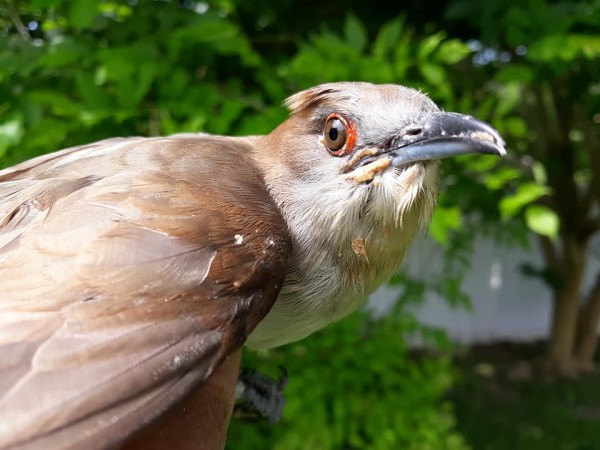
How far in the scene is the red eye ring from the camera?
1675 mm

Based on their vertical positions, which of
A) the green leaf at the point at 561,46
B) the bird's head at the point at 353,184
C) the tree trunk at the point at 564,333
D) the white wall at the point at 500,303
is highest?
the green leaf at the point at 561,46

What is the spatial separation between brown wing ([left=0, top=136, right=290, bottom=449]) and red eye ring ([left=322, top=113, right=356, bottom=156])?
25cm

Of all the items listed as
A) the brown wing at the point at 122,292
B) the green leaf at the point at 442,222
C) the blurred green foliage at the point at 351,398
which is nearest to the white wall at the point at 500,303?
the blurred green foliage at the point at 351,398

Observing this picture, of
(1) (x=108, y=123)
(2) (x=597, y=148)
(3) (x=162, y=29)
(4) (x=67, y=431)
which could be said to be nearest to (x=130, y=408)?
(4) (x=67, y=431)

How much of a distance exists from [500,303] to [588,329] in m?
2.43

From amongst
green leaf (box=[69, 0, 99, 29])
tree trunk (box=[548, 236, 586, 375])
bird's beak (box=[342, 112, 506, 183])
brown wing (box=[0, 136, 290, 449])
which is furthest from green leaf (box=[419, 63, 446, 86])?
tree trunk (box=[548, 236, 586, 375])

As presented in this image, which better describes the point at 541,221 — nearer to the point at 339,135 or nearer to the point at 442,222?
the point at 442,222

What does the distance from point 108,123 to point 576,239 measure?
5.56m

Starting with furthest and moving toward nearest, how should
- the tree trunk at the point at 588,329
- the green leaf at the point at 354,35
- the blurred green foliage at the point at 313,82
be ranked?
the tree trunk at the point at 588,329 → the green leaf at the point at 354,35 → the blurred green foliage at the point at 313,82

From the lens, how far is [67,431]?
114 centimetres

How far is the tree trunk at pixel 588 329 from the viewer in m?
7.14

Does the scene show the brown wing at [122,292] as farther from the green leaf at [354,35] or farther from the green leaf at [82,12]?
the green leaf at [354,35]

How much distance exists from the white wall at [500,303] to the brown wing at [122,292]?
7.36 metres

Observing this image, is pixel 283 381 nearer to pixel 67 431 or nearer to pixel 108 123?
pixel 108 123
